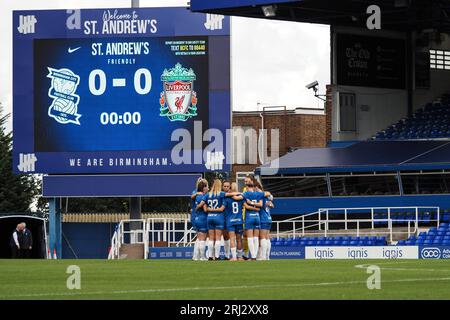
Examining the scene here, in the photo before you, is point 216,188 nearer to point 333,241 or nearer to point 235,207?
point 235,207

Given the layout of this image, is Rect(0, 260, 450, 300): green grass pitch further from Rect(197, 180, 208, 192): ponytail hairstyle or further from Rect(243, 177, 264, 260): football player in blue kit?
Rect(197, 180, 208, 192): ponytail hairstyle

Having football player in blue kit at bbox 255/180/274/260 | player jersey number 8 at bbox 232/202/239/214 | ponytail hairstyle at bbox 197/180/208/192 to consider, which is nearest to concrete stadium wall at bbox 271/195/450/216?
football player in blue kit at bbox 255/180/274/260

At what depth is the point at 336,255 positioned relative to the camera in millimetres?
33875

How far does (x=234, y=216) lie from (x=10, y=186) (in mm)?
34609

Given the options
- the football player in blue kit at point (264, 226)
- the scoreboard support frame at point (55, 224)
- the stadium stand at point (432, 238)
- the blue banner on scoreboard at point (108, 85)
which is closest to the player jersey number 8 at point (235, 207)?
the football player in blue kit at point (264, 226)

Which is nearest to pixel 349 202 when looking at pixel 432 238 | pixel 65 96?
pixel 432 238

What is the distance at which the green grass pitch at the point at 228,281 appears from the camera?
1480 centimetres

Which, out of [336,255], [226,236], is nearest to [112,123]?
[336,255]

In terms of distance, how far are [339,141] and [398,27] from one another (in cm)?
440

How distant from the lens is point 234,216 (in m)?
26.9

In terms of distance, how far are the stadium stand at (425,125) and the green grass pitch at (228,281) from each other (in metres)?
21.7

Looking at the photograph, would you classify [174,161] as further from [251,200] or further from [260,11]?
[251,200]

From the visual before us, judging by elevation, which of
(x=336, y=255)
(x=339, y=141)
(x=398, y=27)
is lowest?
(x=336, y=255)

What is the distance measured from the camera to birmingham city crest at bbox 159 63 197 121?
40344mm
